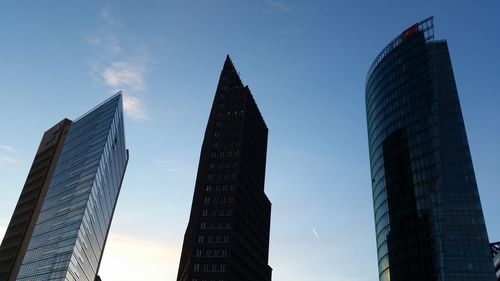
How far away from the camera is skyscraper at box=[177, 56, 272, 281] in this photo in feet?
431

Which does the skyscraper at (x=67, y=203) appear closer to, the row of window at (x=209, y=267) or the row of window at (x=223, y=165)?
the row of window at (x=209, y=267)

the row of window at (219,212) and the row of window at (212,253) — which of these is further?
the row of window at (219,212)

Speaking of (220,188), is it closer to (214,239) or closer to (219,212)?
(219,212)

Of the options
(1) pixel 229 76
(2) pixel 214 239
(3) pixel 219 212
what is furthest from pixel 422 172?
(1) pixel 229 76

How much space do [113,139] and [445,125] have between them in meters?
127

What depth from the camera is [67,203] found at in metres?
156

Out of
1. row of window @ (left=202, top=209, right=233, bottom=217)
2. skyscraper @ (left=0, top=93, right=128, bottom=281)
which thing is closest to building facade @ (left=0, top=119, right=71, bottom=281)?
skyscraper @ (left=0, top=93, right=128, bottom=281)

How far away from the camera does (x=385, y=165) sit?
15538cm

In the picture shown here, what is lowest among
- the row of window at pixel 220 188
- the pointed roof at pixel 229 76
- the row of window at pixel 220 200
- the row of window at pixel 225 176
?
the row of window at pixel 220 200

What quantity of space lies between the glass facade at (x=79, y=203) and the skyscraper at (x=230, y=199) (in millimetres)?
36864

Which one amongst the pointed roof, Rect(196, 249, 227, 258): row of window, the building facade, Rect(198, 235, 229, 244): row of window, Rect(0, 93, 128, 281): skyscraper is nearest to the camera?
Rect(196, 249, 227, 258): row of window

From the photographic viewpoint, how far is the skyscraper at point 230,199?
131 metres

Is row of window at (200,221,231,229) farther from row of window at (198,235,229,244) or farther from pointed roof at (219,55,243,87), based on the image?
pointed roof at (219,55,243,87)

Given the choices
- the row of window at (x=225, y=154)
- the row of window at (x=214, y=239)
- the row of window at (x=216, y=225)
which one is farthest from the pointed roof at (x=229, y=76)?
the row of window at (x=214, y=239)
